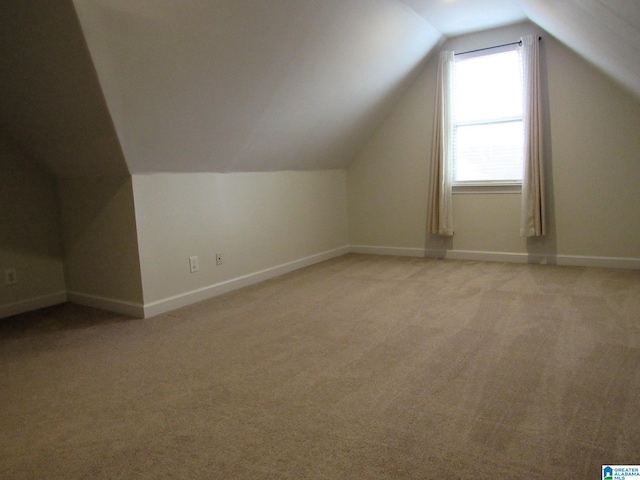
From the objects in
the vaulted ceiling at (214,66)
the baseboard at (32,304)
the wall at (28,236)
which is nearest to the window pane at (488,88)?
the vaulted ceiling at (214,66)

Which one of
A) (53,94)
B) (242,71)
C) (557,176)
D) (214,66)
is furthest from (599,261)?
(53,94)

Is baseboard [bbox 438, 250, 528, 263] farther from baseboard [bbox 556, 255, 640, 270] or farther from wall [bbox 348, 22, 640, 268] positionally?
baseboard [bbox 556, 255, 640, 270]

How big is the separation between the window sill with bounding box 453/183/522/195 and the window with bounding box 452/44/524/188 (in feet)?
0.05

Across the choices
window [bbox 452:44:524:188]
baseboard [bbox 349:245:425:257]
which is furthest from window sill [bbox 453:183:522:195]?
baseboard [bbox 349:245:425:257]

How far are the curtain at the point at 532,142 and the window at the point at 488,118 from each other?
0.42 feet

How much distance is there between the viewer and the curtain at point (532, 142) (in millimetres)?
4484

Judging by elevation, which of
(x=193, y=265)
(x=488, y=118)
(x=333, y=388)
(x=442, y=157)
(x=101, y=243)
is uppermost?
(x=488, y=118)

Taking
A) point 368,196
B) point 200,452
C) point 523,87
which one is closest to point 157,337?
point 200,452

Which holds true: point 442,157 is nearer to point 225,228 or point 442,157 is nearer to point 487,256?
point 487,256

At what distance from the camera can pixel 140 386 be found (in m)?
2.28

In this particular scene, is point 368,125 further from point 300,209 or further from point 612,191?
point 612,191

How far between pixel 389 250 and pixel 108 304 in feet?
10.6

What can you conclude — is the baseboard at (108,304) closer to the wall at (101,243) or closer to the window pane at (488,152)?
the wall at (101,243)

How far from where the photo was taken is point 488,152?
4918mm
